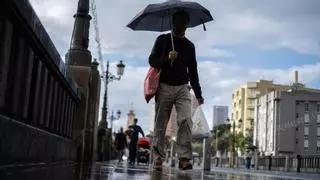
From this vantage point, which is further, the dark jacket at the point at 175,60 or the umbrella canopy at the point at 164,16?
the umbrella canopy at the point at 164,16

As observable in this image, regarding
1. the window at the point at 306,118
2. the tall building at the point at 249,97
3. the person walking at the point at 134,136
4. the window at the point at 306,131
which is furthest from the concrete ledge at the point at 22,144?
the tall building at the point at 249,97

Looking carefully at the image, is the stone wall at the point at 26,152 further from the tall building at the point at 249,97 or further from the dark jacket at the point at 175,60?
the tall building at the point at 249,97

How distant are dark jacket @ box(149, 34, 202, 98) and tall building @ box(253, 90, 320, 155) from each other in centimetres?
11715

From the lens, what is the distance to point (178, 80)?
8695 mm

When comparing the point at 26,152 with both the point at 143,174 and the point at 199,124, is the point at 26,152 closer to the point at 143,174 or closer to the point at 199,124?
the point at 143,174

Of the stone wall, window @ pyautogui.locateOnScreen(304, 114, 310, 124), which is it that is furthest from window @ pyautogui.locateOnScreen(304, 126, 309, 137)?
the stone wall

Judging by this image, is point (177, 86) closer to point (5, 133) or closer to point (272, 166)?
point (5, 133)

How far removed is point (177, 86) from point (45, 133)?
3.09 meters

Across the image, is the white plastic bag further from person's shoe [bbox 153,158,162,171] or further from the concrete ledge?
the concrete ledge

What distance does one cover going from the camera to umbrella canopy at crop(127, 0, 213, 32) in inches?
378

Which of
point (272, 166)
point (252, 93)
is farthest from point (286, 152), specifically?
point (272, 166)

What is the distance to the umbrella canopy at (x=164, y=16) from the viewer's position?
9.61m

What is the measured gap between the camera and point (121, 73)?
32281 mm

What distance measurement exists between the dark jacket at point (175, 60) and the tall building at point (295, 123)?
117146mm
